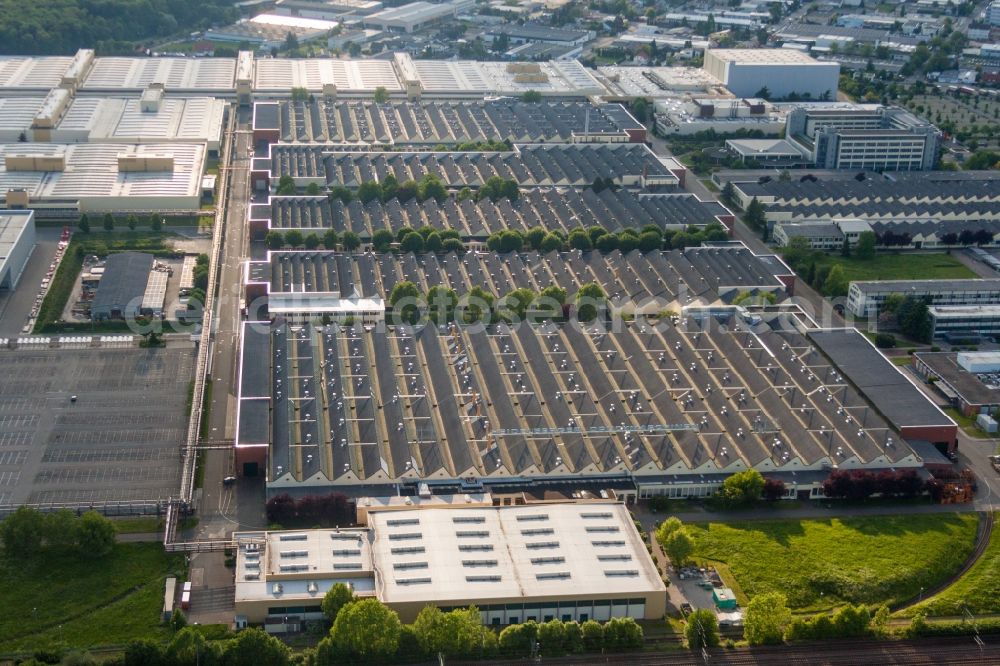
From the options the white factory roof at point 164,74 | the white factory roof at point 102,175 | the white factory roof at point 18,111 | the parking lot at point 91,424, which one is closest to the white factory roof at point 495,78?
the white factory roof at point 164,74

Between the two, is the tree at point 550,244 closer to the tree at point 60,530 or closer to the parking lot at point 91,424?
the parking lot at point 91,424

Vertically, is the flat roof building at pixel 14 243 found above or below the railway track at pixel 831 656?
above

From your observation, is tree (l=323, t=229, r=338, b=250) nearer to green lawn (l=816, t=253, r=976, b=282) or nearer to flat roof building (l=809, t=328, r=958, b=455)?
flat roof building (l=809, t=328, r=958, b=455)

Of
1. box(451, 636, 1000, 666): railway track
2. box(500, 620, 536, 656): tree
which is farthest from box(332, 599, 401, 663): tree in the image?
box(500, 620, 536, 656): tree

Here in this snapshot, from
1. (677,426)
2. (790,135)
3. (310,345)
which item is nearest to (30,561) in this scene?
(310,345)

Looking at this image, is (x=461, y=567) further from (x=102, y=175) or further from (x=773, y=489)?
(x=102, y=175)
